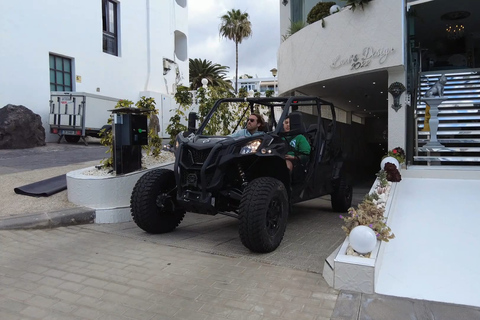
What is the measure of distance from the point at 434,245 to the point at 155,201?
3.34 meters

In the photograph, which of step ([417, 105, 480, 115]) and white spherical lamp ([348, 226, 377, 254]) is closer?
white spherical lamp ([348, 226, 377, 254])

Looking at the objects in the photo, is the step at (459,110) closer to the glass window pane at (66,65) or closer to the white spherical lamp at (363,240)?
the white spherical lamp at (363,240)

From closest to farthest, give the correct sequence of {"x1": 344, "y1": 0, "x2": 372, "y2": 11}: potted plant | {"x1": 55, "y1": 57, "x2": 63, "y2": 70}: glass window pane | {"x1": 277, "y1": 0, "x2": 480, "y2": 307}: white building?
{"x1": 277, "y1": 0, "x2": 480, "y2": 307}: white building, {"x1": 344, "y1": 0, "x2": 372, "y2": 11}: potted plant, {"x1": 55, "y1": 57, "x2": 63, "y2": 70}: glass window pane

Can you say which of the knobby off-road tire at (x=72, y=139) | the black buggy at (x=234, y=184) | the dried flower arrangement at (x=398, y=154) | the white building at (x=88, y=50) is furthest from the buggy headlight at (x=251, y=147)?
the knobby off-road tire at (x=72, y=139)

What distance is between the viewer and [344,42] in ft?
32.3

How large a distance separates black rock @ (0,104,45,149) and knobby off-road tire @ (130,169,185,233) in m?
10.0

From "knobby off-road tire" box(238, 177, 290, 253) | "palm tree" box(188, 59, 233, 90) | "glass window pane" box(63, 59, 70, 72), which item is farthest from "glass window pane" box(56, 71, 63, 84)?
"palm tree" box(188, 59, 233, 90)

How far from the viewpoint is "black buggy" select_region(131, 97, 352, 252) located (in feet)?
14.1

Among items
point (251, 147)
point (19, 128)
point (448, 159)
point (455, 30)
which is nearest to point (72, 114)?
point (19, 128)

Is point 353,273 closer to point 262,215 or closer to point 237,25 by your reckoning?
point 262,215

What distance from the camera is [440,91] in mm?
8812

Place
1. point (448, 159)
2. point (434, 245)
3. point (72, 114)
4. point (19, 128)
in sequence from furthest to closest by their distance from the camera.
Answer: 1. point (72, 114)
2. point (19, 128)
3. point (448, 159)
4. point (434, 245)

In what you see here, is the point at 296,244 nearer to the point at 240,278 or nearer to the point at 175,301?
the point at 240,278

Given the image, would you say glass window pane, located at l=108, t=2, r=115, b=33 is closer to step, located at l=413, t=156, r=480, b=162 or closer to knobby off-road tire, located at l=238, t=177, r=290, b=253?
step, located at l=413, t=156, r=480, b=162
